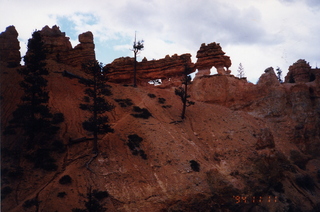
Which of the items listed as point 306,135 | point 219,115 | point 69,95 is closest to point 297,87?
point 306,135

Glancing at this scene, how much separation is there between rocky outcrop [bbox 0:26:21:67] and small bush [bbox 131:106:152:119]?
81.4 feet

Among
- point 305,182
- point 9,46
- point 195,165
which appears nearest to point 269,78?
point 305,182

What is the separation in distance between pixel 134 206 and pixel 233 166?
14.3 m

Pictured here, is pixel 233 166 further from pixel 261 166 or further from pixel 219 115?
pixel 219 115

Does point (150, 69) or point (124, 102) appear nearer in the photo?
point (124, 102)

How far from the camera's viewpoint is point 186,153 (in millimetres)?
31719

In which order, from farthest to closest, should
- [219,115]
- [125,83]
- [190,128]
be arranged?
[125,83], [219,115], [190,128]

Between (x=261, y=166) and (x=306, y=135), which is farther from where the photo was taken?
(x=306, y=135)

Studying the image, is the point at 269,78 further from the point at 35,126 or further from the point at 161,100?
the point at 35,126

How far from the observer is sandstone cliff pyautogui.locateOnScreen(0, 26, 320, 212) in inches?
932

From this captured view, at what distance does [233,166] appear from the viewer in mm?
31172

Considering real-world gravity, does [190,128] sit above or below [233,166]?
above

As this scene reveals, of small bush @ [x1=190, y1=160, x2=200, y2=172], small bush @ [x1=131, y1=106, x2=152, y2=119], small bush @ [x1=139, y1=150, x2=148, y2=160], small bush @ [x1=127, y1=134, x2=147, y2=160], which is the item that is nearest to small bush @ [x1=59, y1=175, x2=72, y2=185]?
small bush @ [x1=127, y1=134, x2=147, y2=160]

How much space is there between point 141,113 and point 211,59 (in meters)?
22.0
